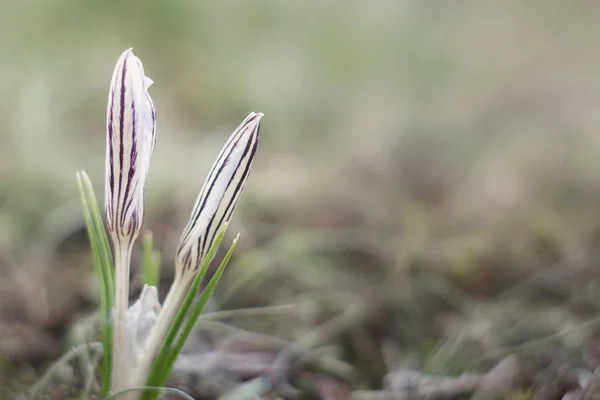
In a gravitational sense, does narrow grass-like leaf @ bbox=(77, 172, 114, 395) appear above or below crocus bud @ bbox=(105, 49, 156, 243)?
below

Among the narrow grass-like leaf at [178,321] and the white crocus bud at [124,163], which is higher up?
the white crocus bud at [124,163]

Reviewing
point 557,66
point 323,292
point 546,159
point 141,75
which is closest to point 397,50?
point 557,66

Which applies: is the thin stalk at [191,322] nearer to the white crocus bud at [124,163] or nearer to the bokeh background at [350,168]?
the white crocus bud at [124,163]

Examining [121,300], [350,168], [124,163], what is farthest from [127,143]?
[350,168]

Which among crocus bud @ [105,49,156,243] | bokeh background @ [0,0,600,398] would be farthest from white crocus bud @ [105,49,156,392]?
bokeh background @ [0,0,600,398]

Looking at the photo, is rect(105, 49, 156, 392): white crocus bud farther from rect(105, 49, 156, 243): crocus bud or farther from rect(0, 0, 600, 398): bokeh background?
rect(0, 0, 600, 398): bokeh background

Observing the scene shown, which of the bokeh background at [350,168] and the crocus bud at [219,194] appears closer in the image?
the crocus bud at [219,194]

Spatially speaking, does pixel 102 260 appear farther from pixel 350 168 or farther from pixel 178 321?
pixel 350 168

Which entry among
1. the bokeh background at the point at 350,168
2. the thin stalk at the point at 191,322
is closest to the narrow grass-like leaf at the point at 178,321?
the thin stalk at the point at 191,322
